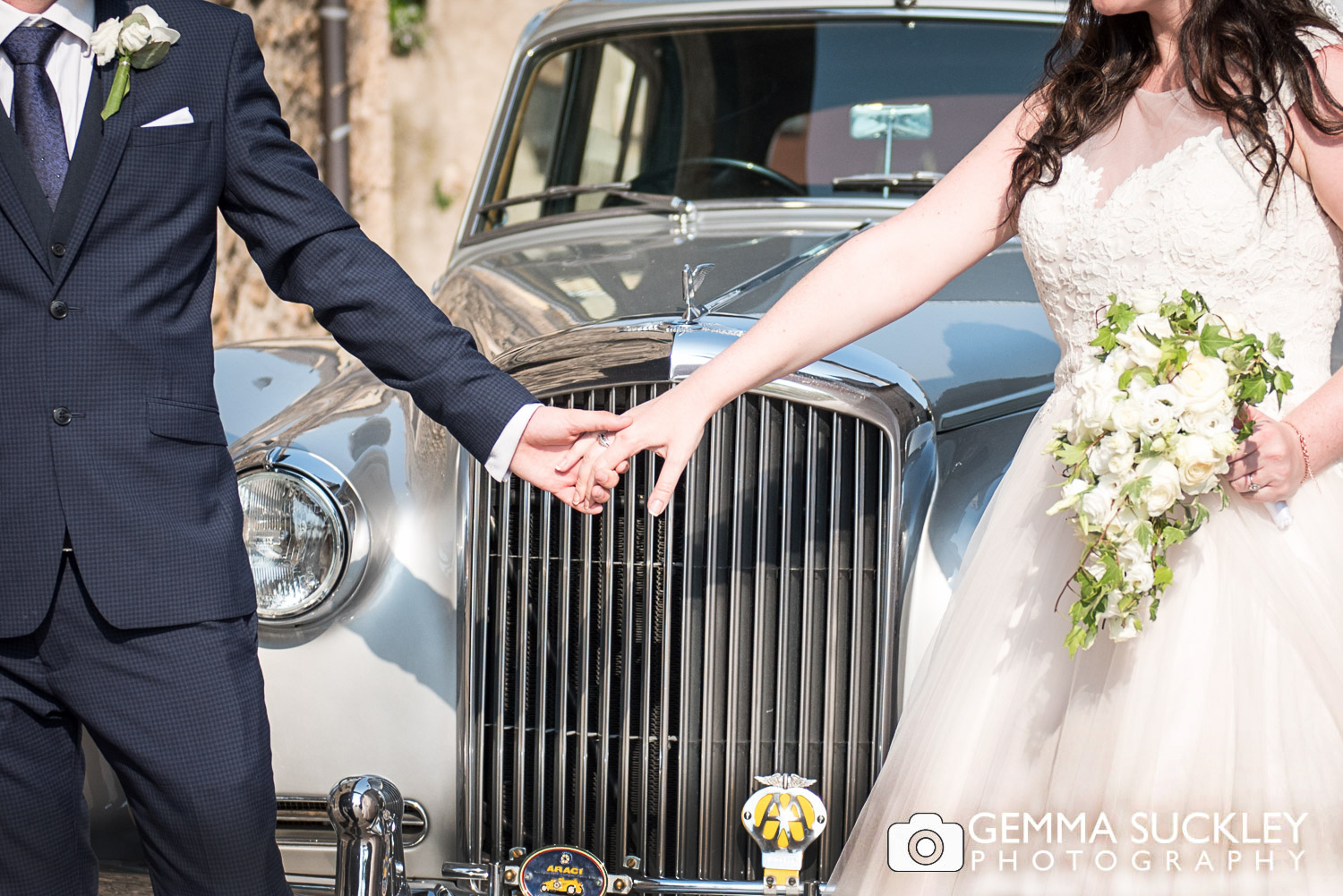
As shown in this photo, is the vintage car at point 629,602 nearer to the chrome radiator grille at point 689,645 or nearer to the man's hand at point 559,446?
the chrome radiator grille at point 689,645

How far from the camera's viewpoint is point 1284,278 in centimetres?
170

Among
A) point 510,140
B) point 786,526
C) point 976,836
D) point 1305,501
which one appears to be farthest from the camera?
point 510,140

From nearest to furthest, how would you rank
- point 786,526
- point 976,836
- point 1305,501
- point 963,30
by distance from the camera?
1. point 1305,501
2. point 976,836
3. point 786,526
4. point 963,30

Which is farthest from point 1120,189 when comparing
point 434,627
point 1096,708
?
point 434,627

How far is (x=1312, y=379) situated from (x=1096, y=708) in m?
0.52

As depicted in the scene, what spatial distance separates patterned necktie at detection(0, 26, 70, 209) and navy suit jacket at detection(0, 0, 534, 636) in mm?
31

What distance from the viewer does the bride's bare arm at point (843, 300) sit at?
1920 millimetres

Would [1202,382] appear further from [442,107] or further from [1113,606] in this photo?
[442,107]

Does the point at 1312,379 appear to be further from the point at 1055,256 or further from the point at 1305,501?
the point at 1055,256

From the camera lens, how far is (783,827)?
2.08 meters

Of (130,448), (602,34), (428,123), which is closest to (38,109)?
(130,448)

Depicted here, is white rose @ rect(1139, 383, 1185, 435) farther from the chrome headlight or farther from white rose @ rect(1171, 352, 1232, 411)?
the chrome headlight

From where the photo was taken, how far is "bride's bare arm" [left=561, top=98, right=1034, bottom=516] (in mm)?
1920

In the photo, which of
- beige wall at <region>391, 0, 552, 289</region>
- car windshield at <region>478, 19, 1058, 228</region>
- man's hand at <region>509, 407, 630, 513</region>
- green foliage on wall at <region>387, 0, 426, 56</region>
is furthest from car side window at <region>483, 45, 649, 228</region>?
green foliage on wall at <region>387, 0, 426, 56</region>
